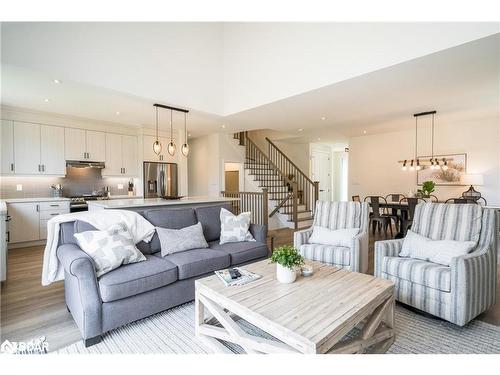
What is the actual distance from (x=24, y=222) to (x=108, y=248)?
3902 millimetres

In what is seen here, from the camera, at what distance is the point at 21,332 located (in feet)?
7.16

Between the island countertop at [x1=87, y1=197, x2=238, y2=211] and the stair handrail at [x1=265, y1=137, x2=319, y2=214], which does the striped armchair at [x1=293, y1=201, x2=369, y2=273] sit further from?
the stair handrail at [x1=265, y1=137, x2=319, y2=214]

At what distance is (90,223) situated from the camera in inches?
107

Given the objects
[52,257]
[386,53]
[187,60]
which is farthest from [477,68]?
[52,257]

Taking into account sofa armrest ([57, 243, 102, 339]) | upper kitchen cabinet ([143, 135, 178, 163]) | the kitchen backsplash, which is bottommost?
sofa armrest ([57, 243, 102, 339])

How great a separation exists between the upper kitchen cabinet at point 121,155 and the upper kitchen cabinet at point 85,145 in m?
0.15

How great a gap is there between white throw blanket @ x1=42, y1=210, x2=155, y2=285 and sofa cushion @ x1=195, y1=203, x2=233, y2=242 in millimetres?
722

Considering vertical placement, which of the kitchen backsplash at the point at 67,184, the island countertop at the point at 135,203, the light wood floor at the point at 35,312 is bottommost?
the light wood floor at the point at 35,312

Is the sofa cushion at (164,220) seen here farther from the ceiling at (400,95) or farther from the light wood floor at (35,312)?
the ceiling at (400,95)

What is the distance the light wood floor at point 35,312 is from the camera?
2158 millimetres

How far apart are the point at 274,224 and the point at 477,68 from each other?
5.29 meters

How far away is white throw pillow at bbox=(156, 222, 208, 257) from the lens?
2.91 meters

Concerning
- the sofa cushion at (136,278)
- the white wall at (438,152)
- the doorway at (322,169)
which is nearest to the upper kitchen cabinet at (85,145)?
the sofa cushion at (136,278)

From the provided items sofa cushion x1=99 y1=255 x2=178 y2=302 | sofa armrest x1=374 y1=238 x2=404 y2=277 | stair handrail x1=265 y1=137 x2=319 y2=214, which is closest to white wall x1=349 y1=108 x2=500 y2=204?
stair handrail x1=265 y1=137 x2=319 y2=214
